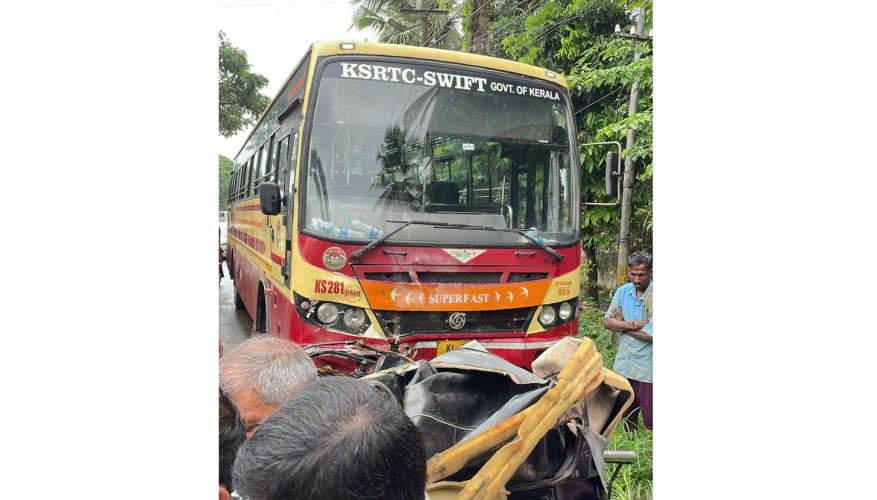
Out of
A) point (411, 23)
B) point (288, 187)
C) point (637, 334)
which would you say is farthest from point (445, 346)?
point (411, 23)

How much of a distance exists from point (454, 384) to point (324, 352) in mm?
656

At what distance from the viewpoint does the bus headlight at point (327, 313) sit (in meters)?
2.29

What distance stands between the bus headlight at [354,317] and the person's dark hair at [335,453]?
1233 millimetres

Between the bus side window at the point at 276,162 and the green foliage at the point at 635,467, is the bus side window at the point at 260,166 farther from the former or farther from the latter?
the green foliage at the point at 635,467

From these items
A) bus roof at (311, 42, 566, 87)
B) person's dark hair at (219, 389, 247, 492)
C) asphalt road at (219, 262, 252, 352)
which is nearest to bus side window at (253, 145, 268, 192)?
bus roof at (311, 42, 566, 87)

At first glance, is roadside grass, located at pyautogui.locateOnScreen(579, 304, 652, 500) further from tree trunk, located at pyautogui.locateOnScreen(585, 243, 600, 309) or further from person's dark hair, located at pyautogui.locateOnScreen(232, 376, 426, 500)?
person's dark hair, located at pyautogui.locateOnScreen(232, 376, 426, 500)

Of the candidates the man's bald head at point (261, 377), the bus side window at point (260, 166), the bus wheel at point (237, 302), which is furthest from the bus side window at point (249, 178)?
the man's bald head at point (261, 377)

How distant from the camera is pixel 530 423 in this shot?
145 cm

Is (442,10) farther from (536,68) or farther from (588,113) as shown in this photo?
(588,113)

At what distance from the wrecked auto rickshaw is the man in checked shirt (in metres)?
0.17

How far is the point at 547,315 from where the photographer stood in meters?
2.53

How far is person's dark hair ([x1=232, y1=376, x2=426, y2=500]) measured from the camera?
902 mm

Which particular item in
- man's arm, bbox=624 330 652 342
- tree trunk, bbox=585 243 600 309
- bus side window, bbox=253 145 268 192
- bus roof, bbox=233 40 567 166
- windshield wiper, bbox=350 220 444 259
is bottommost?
man's arm, bbox=624 330 652 342
